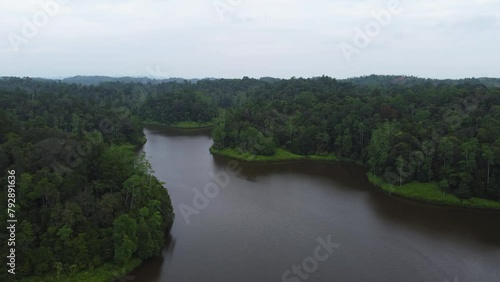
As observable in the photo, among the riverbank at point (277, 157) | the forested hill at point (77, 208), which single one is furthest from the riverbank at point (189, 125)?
the forested hill at point (77, 208)

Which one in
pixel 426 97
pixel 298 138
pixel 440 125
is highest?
pixel 426 97

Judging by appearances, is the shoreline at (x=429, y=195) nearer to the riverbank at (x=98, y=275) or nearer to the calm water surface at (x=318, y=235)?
the calm water surface at (x=318, y=235)

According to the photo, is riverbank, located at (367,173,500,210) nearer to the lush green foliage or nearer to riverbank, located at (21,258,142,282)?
the lush green foliage

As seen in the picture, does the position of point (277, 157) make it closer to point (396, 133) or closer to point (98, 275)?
point (396, 133)

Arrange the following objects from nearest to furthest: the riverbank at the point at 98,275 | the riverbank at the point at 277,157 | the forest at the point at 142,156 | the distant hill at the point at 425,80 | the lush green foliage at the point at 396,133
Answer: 1. the riverbank at the point at 98,275
2. the forest at the point at 142,156
3. the lush green foliage at the point at 396,133
4. the riverbank at the point at 277,157
5. the distant hill at the point at 425,80

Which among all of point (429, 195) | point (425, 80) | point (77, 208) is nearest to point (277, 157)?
point (429, 195)

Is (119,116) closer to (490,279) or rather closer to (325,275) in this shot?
(325,275)

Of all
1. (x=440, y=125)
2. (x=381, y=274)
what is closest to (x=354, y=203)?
(x=381, y=274)
